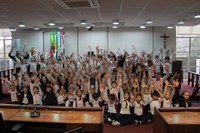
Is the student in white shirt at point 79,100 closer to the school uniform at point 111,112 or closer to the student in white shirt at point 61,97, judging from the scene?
the student in white shirt at point 61,97

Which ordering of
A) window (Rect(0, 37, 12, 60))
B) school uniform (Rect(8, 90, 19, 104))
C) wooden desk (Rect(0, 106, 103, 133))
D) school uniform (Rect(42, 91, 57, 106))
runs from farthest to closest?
window (Rect(0, 37, 12, 60)), school uniform (Rect(8, 90, 19, 104)), school uniform (Rect(42, 91, 57, 106)), wooden desk (Rect(0, 106, 103, 133))

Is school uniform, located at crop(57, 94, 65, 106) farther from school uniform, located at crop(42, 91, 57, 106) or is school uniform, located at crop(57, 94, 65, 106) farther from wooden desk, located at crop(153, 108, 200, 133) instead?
wooden desk, located at crop(153, 108, 200, 133)

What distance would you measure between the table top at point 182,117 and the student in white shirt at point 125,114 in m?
1.48

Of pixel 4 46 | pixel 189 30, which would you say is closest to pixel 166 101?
pixel 189 30

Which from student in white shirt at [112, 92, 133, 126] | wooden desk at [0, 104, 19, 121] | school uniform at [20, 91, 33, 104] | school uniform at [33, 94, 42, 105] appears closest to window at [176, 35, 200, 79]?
student in white shirt at [112, 92, 133, 126]

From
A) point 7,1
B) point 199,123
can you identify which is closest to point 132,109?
point 199,123

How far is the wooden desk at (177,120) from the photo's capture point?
3.14 meters

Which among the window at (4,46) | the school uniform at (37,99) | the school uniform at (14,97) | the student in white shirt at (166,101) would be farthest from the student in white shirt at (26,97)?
the window at (4,46)

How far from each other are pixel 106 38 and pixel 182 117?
807 cm

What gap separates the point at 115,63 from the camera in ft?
26.4

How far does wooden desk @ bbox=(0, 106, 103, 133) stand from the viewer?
3.13 meters

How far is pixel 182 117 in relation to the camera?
3.38m

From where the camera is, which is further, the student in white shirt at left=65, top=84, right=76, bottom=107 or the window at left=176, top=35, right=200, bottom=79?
the window at left=176, top=35, right=200, bottom=79

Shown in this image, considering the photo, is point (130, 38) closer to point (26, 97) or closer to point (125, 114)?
point (125, 114)
